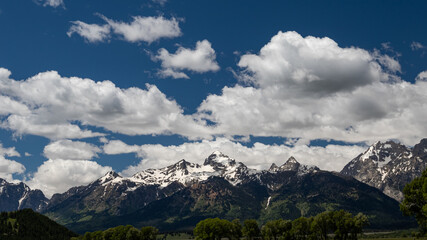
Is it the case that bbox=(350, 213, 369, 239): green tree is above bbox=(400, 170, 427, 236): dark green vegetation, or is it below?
below

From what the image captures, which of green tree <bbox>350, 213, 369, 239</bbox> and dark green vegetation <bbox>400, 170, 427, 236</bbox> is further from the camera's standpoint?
green tree <bbox>350, 213, 369, 239</bbox>

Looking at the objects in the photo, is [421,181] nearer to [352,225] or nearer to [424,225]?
[424,225]

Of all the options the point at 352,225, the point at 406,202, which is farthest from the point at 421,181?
the point at 352,225

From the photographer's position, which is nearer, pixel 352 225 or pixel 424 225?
pixel 424 225

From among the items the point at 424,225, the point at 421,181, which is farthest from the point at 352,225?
the point at 421,181

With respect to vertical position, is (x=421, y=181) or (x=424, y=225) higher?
(x=421, y=181)

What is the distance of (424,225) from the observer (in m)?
140

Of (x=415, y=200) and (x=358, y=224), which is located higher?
(x=415, y=200)

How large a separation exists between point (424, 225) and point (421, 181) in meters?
22.7

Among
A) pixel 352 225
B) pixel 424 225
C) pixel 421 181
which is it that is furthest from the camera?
pixel 352 225

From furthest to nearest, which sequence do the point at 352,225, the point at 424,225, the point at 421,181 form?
the point at 352,225 < the point at 424,225 < the point at 421,181

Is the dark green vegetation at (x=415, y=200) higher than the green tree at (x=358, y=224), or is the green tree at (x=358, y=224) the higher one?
the dark green vegetation at (x=415, y=200)

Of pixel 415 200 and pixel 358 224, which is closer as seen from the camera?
pixel 415 200

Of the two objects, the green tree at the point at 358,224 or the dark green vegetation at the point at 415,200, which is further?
the green tree at the point at 358,224
